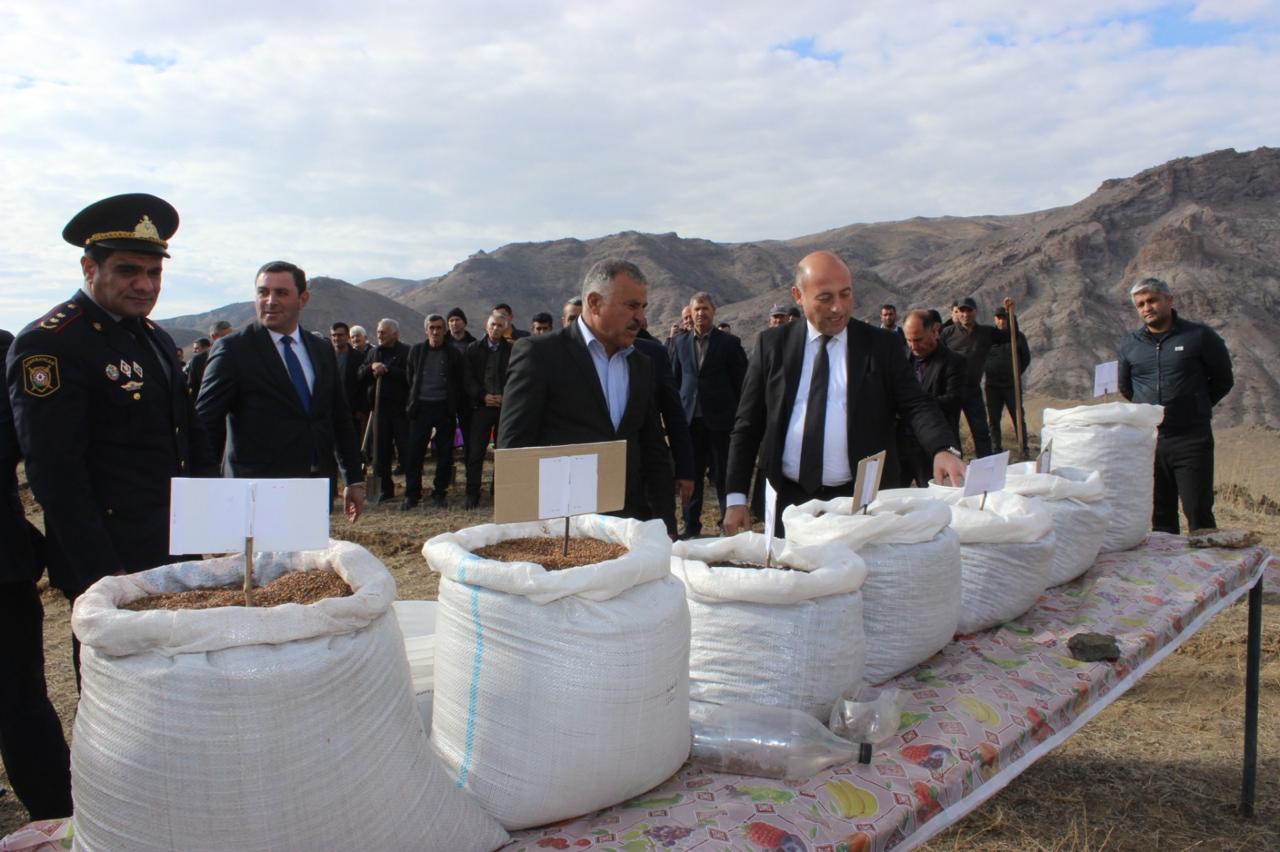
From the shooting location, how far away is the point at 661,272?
47.2m

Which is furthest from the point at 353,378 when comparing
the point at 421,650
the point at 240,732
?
the point at 240,732

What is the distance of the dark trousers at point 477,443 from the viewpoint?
7.36 m

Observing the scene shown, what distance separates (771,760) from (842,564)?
0.37 metres

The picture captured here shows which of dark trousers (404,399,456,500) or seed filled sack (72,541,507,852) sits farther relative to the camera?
dark trousers (404,399,456,500)

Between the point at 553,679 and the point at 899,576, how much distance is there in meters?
0.92

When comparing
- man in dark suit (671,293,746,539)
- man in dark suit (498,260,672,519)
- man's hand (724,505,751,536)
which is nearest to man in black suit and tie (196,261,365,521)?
man in dark suit (498,260,672,519)

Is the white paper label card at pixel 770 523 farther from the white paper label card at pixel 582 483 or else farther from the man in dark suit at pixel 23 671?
the man in dark suit at pixel 23 671

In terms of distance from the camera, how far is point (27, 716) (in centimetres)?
219

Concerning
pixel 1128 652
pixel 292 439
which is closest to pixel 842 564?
pixel 1128 652

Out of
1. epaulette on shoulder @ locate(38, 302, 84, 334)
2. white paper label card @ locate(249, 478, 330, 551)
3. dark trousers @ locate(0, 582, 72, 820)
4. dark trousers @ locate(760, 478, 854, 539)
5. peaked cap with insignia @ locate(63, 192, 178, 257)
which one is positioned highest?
peaked cap with insignia @ locate(63, 192, 178, 257)

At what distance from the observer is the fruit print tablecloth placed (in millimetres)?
1270

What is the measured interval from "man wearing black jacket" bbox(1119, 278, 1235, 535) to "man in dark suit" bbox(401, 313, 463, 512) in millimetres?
5029

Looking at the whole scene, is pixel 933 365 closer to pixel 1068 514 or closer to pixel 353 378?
pixel 1068 514

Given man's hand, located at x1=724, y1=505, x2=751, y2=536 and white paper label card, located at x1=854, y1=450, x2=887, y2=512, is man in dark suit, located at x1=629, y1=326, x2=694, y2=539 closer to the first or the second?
man's hand, located at x1=724, y1=505, x2=751, y2=536
